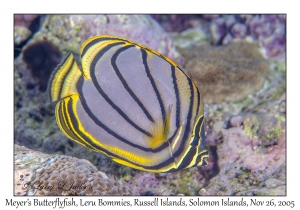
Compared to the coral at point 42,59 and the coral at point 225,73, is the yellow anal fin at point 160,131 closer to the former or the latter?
the coral at point 225,73

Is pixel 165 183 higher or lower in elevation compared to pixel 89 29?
lower

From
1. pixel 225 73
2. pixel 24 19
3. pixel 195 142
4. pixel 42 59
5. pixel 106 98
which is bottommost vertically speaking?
pixel 195 142

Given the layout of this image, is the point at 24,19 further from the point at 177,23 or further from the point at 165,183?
the point at 165,183

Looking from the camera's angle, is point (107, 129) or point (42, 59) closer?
point (107, 129)

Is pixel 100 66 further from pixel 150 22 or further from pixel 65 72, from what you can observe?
pixel 150 22

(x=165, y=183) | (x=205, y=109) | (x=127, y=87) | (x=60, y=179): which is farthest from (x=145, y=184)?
(x=127, y=87)

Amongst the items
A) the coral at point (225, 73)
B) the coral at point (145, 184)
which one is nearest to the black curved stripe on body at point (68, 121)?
the coral at point (145, 184)

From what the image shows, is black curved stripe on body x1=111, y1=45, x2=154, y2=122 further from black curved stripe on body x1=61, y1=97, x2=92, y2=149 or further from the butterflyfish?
black curved stripe on body x1=61, y1=97, x2=92, y2=149

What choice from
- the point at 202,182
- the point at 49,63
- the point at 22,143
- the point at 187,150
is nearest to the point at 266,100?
the point at 202,182

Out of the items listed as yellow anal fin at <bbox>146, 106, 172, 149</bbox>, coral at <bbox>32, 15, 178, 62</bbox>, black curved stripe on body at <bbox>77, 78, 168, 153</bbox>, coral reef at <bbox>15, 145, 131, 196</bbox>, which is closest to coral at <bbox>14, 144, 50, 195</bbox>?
coral reef at <bbox>15, 145, 131, 196</bbox>
